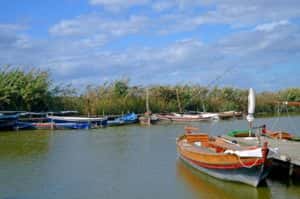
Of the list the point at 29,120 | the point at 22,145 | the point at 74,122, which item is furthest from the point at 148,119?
the point at 22,145

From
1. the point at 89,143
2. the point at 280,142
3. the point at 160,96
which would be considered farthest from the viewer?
the point at 160,96

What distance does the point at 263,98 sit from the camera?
218 feet

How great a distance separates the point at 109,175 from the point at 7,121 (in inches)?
860

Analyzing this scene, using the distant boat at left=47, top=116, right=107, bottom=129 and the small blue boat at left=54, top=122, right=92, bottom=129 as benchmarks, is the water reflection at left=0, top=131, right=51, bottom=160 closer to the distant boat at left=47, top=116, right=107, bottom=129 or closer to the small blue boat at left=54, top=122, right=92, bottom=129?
the small blue boat at left=54, top=122, right=92, bottom=129

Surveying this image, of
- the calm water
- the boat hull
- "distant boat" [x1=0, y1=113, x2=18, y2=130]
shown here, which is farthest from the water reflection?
the boat hull

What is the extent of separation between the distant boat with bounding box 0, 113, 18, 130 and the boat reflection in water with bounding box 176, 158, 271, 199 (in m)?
23.0

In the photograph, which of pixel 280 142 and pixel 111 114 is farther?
pixel 111 114

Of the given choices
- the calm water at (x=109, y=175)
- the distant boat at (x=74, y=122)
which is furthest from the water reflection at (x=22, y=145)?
the distant boat at (x=74, y=122)

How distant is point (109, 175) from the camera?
17.3 m

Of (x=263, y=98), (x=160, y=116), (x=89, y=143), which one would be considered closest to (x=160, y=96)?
(x=160, y=116)

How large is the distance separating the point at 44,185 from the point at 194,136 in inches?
291

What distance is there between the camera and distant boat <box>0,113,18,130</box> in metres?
37.0

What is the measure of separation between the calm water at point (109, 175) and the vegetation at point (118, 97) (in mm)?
16998

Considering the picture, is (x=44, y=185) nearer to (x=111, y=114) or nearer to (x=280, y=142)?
(x=280, y=142)
